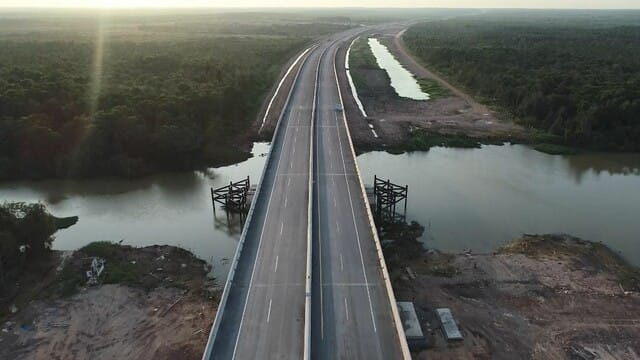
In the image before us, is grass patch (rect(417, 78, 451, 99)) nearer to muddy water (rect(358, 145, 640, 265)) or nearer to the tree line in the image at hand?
muddy water (rect(358, 145, 640, 265))

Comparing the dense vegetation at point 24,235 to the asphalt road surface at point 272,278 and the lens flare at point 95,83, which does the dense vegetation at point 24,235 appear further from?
the lens flare at point 95,83

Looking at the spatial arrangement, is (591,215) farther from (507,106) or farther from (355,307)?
(507,106)

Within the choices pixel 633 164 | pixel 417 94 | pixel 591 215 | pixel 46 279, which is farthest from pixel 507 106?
pixel 46 279

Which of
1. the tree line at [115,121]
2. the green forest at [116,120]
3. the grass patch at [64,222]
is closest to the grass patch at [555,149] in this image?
the green forest at [116,120]

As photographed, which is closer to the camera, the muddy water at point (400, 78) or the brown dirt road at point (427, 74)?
the brown dirt road at point (427, 74)

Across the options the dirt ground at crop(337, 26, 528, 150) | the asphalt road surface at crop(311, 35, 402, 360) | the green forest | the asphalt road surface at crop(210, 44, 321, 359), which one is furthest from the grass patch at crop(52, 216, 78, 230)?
the dirt ground at crop(337, 26, 528, 150)

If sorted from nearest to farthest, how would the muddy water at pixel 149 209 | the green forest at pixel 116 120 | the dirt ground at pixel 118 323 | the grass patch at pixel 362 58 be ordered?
1. the dirt ground at pixel 118 323
2. the muddy water at pixel 149 209
3. the green forest at pixel 116 120
4. the grass patch at pixel 362 58
